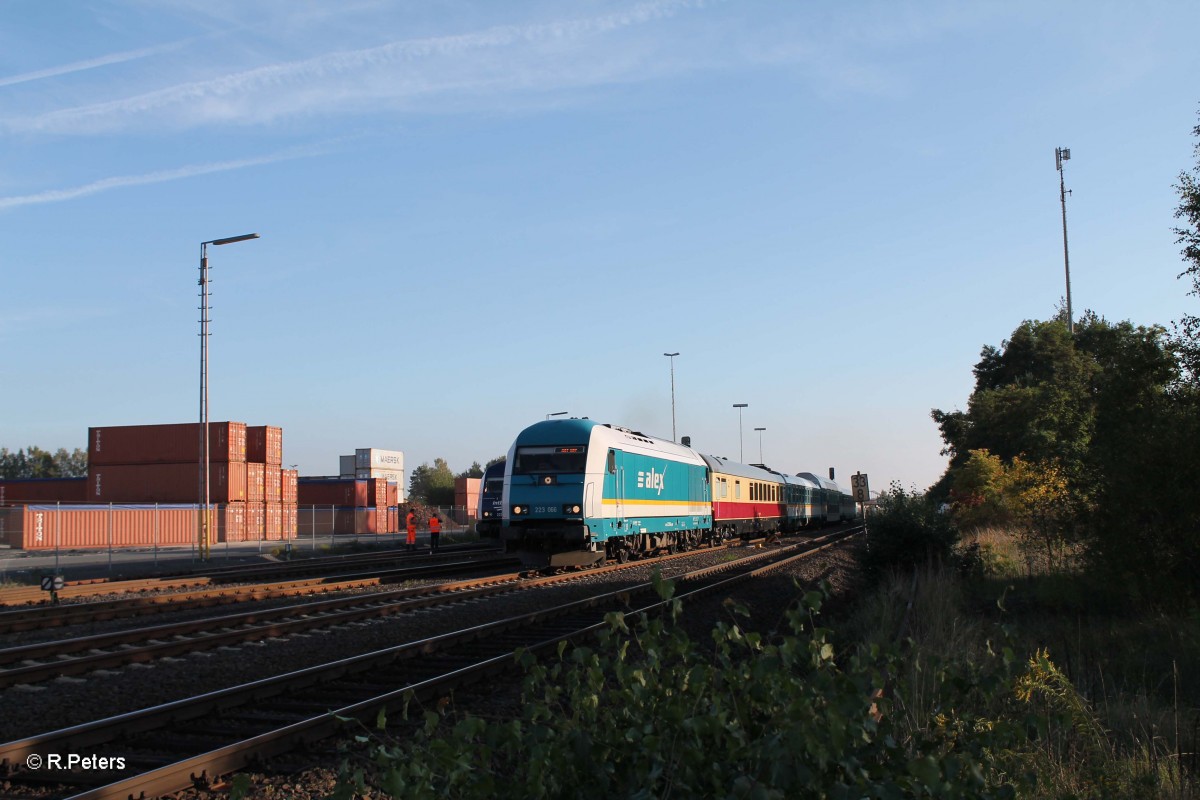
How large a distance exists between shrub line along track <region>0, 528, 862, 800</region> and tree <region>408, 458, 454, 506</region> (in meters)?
105

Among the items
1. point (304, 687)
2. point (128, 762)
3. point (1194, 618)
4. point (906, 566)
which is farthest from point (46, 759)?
point (906, 566)

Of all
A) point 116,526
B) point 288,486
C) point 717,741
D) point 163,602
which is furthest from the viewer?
point 288,486

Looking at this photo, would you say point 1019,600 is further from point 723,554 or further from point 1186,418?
point 723,554

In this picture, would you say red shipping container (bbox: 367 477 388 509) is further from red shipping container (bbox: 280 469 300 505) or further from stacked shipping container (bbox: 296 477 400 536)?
red shipping container (bbox: 280 469 300 505)

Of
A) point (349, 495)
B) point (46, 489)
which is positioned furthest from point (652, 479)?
point (46, 489)

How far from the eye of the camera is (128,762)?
6480 millimetres

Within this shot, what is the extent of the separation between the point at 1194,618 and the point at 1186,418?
128 inches

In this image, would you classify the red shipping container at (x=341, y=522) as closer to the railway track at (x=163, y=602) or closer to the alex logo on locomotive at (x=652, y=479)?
the alex logo on locomotive at (x=652, y=479)

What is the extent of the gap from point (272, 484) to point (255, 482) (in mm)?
2434

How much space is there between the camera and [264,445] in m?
57.8

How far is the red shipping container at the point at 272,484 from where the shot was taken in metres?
57.1

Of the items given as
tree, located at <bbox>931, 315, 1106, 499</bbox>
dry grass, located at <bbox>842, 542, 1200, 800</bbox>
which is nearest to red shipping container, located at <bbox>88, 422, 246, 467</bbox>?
tree, located at <bbox>931, 315, 1106, 499</bbox>

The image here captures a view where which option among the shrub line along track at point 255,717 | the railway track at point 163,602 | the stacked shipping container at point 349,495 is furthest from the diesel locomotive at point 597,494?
the stacked shipping container at point 349,495

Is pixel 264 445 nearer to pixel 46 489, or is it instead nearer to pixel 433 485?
pixel 46 489
